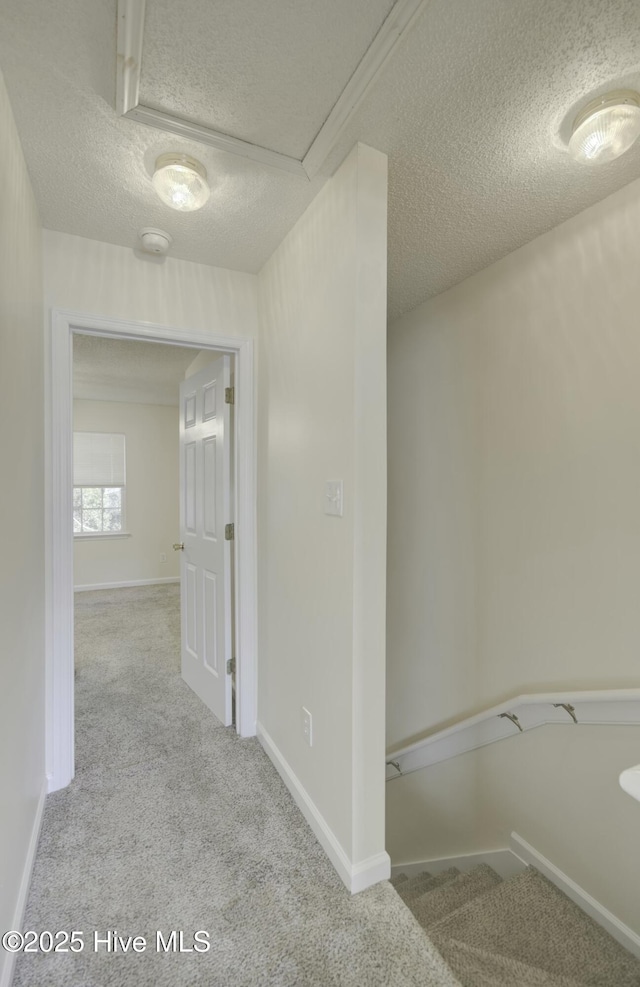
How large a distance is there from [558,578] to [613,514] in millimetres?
372

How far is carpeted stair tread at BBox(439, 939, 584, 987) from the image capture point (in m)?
1.24

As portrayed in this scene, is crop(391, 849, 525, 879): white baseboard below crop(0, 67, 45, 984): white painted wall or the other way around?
below

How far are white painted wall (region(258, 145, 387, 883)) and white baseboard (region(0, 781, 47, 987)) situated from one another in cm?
94

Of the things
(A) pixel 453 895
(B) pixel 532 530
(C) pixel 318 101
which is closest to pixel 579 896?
(A) pixel 453 895

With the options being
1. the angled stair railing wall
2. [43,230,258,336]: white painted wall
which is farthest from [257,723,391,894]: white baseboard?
[43,230,258,336]: white painted wall

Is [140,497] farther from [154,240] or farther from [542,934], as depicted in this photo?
[542,934]

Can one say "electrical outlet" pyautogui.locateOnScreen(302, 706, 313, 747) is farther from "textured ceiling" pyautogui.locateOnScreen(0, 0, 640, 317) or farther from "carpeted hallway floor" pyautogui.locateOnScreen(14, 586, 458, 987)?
"textured ceiling" pyautogui.locateOnScreen(0, 0, 640, 317)

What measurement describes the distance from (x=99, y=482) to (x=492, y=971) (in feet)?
18.6

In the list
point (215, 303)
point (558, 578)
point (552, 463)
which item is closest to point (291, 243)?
point (215, 303)

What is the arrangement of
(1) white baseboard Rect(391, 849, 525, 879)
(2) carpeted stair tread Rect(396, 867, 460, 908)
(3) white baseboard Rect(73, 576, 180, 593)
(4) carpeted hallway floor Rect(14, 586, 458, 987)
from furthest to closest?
(3) white baseboard Rect(73, 576, 180, 593)
(2) carpeted stair tread Rect(396, 867, 460, 908)
(1) white baseboard Rect(391, 849, 525, 879)
(4) carpeted hallway floor Rect(14, 586, 458, 987)

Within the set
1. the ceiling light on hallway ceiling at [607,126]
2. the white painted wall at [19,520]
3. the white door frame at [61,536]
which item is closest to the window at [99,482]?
the white door frame at [61,536]

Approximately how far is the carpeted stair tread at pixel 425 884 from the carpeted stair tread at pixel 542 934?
53 cm

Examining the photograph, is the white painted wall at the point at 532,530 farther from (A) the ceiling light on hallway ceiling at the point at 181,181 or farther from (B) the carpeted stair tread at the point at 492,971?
(A) the ceiling light on hallway ceiling at the point at 181,181

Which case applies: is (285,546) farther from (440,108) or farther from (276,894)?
(440,108)
